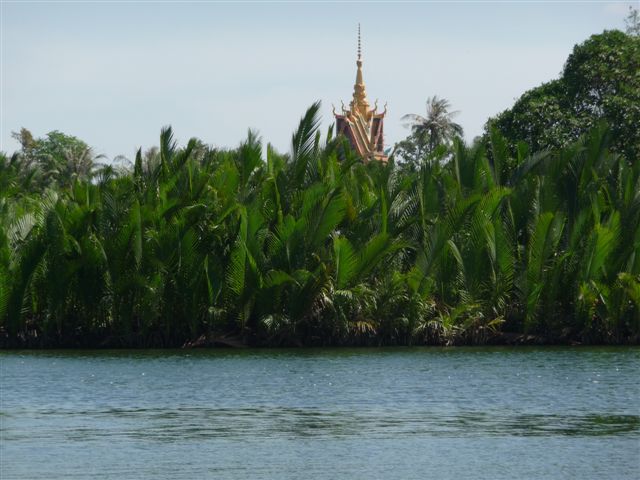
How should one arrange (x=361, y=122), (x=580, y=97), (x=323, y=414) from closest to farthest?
(x=323, y=414) → (x=580, y=97) → (x=361, y=122)

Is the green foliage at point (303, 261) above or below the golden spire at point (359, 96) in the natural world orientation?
below

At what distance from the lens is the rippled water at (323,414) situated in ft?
46.3

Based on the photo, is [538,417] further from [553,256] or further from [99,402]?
[553,256]

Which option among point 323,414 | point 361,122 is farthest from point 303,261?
point 361,122

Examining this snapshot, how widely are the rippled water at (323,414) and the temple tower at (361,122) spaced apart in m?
57.1

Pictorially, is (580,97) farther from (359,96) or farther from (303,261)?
(359,96)

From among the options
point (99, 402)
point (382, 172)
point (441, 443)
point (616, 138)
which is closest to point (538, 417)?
point (441, 443)

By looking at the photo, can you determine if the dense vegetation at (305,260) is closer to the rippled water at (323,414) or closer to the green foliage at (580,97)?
the rippled water at (323,414)

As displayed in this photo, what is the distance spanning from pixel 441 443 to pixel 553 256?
13.6m

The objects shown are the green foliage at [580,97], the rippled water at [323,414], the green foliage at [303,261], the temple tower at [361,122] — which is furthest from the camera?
the temple tower at [361,122]

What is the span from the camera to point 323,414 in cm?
1831

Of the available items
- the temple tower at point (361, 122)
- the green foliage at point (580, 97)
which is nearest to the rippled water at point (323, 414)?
the green foliage at point (580, 97)

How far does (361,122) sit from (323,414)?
68580 mm

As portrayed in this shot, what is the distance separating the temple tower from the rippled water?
57.1 metres
